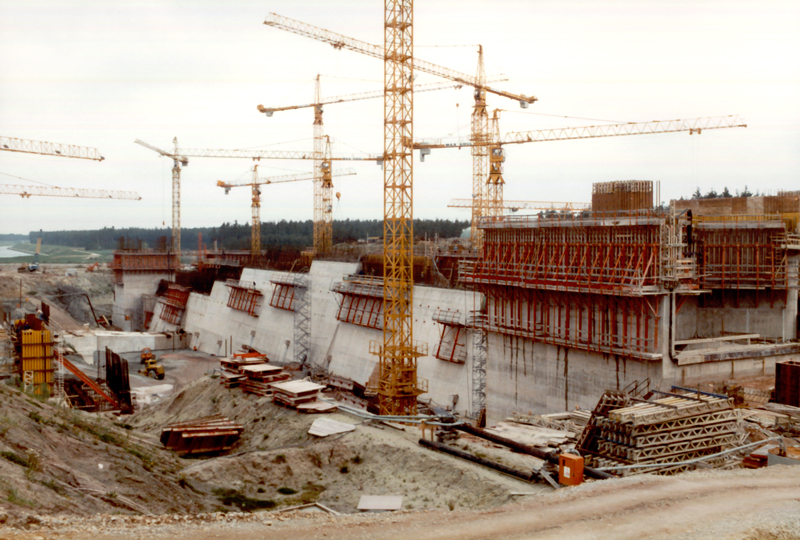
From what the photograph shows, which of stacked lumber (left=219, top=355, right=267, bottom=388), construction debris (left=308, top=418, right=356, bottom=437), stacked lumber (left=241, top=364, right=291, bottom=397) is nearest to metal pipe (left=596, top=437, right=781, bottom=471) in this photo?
construction debris (left=308, top=418, right=356, bottom=437)

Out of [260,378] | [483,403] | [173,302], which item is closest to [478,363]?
[483,403]

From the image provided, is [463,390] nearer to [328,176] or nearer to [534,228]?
[534,228]

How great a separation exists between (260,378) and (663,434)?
21240 mm

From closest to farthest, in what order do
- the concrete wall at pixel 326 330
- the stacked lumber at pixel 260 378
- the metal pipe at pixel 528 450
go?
the metal pipe at pixel 528 450 → the stacked lumber at pixel 260 378 → the concrete wall at pixel 326 330

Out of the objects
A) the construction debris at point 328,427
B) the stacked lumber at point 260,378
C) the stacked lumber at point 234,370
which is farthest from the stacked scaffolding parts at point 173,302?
the construction debris at point 328,427

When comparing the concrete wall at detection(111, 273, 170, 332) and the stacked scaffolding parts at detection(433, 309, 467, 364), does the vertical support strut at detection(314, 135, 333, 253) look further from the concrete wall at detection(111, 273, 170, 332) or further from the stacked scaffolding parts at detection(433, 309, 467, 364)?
the stacked scaffolding parts at detection(433, 309, 467, 364)

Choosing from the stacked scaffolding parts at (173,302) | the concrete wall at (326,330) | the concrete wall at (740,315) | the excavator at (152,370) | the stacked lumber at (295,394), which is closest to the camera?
the stacked lumber at (295,394)

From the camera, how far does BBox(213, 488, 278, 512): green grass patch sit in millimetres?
21016

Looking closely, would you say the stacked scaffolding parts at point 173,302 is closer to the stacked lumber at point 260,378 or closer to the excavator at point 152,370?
the excavator at point 152,370

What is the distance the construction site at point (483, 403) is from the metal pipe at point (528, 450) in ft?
0.38

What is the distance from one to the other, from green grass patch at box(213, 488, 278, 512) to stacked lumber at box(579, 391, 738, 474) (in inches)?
416

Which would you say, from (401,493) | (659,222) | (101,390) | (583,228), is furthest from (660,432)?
(101,390)

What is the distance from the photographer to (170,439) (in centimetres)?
2862

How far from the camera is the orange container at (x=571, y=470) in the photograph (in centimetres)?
1883
